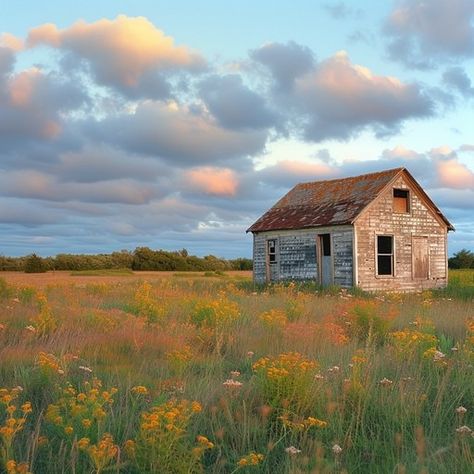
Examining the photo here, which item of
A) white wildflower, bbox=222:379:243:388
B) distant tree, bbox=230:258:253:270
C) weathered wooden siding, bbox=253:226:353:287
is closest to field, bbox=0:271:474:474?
white wildflower, bbox=222:379:243:388

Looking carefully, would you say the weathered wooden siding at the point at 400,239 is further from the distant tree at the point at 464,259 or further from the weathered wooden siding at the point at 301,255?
the distant tree at the point at 464,259

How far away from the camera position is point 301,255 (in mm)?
25500

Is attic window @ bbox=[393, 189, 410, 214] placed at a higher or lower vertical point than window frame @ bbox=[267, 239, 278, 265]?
higher

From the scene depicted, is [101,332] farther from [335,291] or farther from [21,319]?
[335,291]

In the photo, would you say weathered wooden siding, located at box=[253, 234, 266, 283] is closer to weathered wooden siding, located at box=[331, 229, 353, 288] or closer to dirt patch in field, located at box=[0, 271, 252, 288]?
weathered wooden siding, located at box=[331, 229, 353, 288]

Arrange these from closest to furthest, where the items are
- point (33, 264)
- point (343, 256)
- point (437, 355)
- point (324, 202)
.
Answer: point (437, 355)
point (343, 256)
point (324, 202)
point (33, 264)

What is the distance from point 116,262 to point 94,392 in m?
50.5

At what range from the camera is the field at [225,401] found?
4.02 meters

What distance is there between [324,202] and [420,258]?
4882mm

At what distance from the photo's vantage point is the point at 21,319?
10047mm

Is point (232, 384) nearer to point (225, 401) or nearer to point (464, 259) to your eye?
point (225, 401)

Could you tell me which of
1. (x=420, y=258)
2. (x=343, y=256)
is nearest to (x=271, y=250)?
(x=343, y=256)

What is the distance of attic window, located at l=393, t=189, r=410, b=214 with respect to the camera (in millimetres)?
25531

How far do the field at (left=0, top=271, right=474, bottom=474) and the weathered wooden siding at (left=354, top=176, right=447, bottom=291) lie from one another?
46.2 feet
